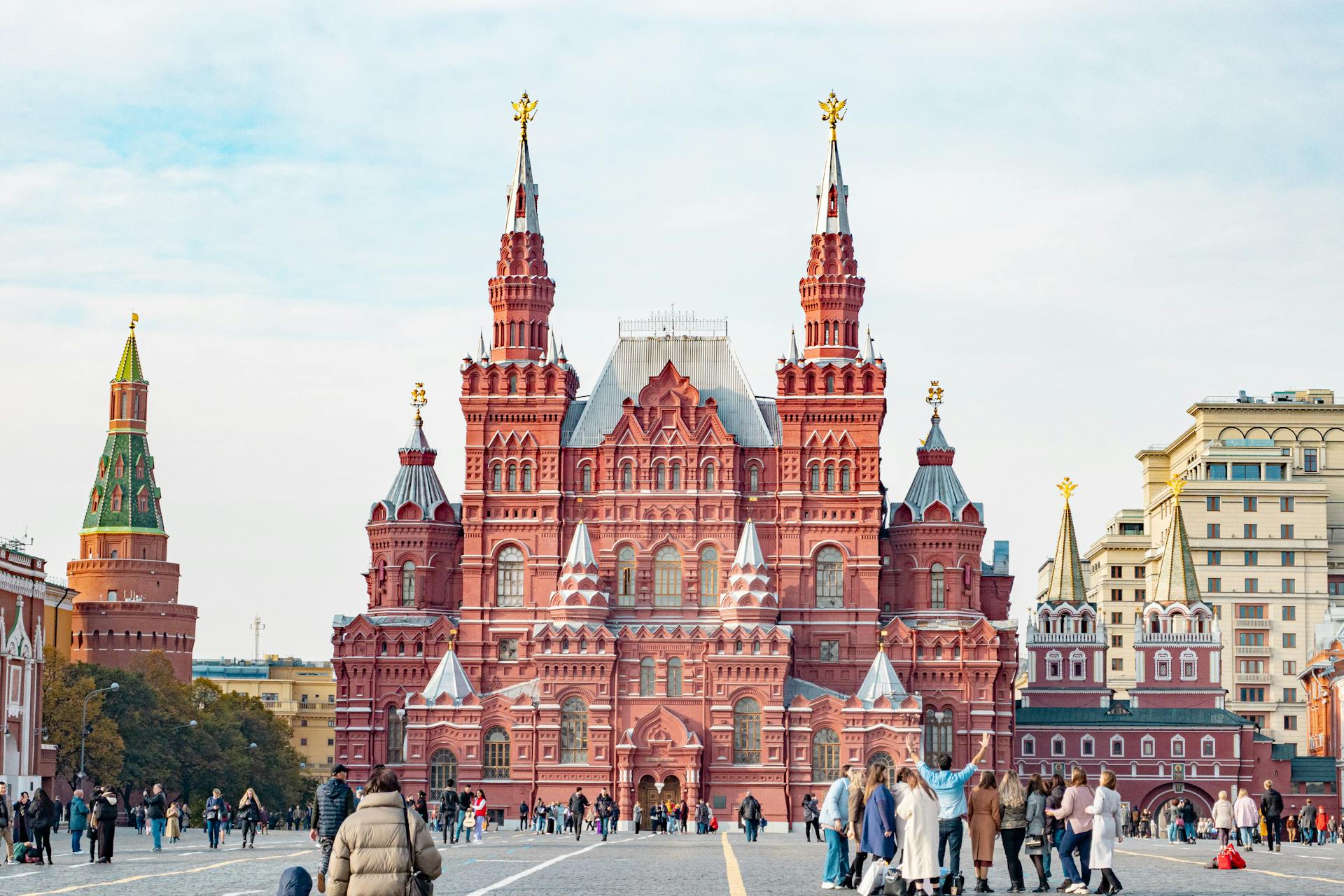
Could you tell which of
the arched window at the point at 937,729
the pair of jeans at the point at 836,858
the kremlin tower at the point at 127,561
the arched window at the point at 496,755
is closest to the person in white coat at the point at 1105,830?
the pair of jeans at the point at 836,858

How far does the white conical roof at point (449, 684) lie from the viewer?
100m

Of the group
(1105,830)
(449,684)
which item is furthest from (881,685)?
(1105,830)

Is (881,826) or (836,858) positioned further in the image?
(836,858)

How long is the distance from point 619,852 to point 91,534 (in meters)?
102

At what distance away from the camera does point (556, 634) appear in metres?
99.9

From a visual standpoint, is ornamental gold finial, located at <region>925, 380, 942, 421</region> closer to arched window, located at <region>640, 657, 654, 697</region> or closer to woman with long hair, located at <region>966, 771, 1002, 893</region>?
arched window, located at <region>640, 657, 654, 697</region>

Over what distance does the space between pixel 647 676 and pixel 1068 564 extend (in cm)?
4454

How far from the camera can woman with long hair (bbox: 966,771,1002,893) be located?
31031mm

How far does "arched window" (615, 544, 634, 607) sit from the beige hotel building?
61919mm

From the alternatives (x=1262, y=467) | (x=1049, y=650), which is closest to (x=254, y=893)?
(x=1049, y=650)

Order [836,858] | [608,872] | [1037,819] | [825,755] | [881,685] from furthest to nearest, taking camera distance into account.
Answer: [881,685] → [825,755] → [608,872] → [1037,819] → [836,858]

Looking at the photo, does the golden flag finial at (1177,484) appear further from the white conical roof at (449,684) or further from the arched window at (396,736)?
the arched window at (396,736)

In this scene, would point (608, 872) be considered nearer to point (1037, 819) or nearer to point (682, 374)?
point (1037, 819)

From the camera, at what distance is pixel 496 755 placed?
99750 millimetres
